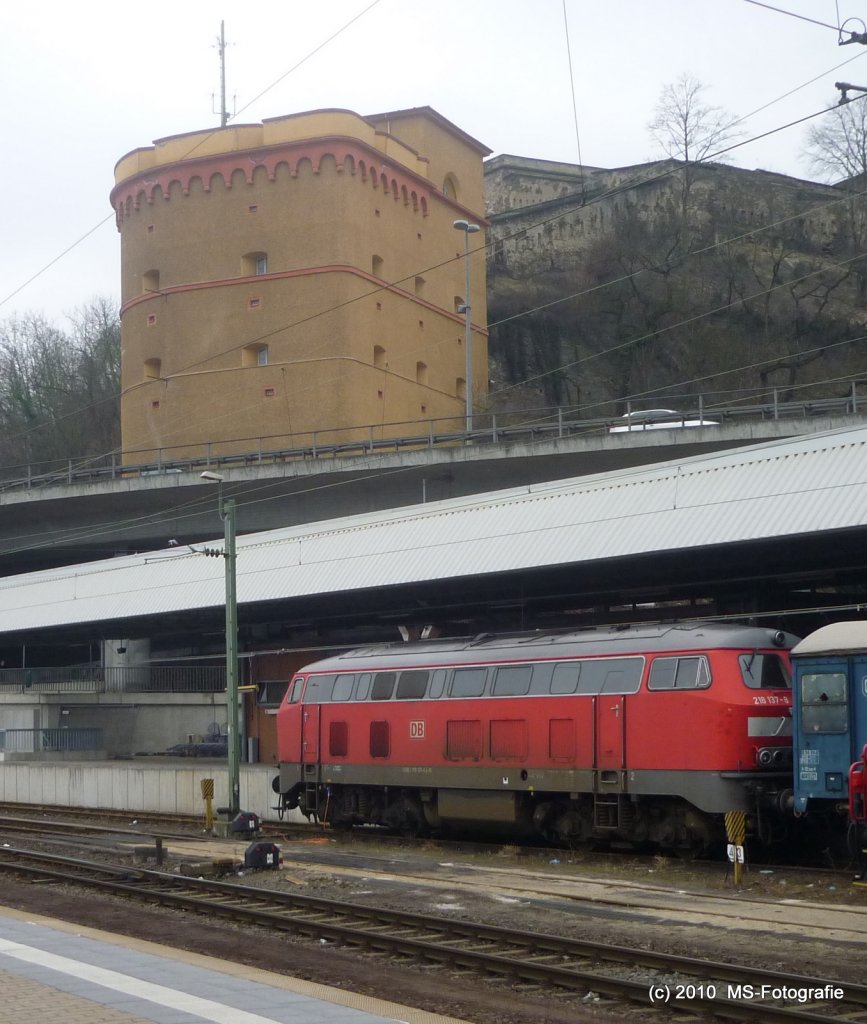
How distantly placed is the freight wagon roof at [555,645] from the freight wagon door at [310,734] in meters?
0.92

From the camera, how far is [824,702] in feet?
63.0

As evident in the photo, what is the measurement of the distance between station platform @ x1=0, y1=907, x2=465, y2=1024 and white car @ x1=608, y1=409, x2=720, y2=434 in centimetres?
3342

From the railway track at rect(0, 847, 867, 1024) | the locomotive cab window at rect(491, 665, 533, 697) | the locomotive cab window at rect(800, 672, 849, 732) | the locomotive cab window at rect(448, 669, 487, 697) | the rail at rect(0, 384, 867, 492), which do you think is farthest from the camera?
the rail at rect(0, 384, 867, 492)

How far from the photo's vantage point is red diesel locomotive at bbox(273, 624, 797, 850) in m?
20.4

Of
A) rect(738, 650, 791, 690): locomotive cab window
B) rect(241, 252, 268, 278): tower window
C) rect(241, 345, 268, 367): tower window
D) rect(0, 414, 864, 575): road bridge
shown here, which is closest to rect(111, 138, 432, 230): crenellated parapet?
rect(241, 252, 268, 278): tower window

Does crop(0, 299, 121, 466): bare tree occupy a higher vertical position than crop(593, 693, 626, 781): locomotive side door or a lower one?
higher

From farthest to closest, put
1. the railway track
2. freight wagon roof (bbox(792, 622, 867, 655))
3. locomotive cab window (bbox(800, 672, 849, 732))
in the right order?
locomotive cab window (bbox(800, 672, 849, 732)) < freight wagon roof (bbox(792, 622, 867, 655)) < the railway track

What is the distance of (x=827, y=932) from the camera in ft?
47.1

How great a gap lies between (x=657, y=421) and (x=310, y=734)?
22955 mm

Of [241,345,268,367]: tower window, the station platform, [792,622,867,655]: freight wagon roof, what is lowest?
the station platform

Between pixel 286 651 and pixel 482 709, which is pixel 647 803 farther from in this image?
pixel 286 651

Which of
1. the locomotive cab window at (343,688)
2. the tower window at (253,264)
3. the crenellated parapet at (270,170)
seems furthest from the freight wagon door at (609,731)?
the tower window at (253,264)

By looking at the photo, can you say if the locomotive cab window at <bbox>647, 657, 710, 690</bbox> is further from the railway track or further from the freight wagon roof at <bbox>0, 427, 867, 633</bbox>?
the railway track

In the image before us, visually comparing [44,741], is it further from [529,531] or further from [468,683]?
[468,683]
